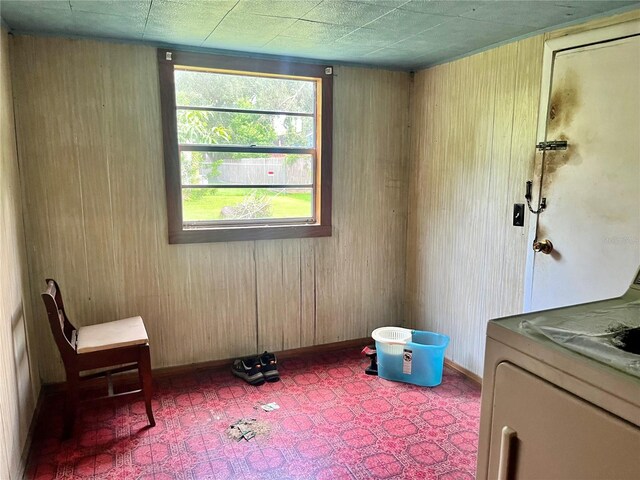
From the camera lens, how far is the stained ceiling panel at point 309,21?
199cm

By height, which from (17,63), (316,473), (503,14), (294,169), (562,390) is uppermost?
(503,14)

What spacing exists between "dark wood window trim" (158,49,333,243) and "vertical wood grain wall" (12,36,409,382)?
0.20 ft

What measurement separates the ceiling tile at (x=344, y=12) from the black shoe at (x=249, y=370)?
2199 mm

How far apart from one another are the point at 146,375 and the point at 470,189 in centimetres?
231

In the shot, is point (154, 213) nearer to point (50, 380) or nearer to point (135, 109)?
point (135, 109)

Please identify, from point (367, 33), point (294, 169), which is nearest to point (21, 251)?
point (294, 169)

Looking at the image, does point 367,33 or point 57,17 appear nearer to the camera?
point 57,17

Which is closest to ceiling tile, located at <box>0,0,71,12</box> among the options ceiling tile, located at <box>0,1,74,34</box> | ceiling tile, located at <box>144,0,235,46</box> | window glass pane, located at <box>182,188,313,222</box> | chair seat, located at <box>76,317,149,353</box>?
ceiling tile, located at <box>0,1,74,34</box>

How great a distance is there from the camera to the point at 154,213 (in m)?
2.86

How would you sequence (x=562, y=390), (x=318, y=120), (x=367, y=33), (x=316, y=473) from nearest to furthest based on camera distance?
(x=562, y=390) → (x=316, y=473) → (x=367, y=33) → (x=318, y=120)

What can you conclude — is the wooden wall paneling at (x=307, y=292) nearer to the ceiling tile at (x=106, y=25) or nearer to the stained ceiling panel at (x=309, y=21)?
the stained ceiling panel at (x=309, y=21)

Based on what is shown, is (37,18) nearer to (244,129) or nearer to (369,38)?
(244,129)

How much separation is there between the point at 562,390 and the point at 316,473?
1.50m

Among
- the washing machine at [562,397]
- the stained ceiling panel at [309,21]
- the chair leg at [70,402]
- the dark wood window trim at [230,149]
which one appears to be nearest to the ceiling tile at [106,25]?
the stained ceiling panel at [309,21]
